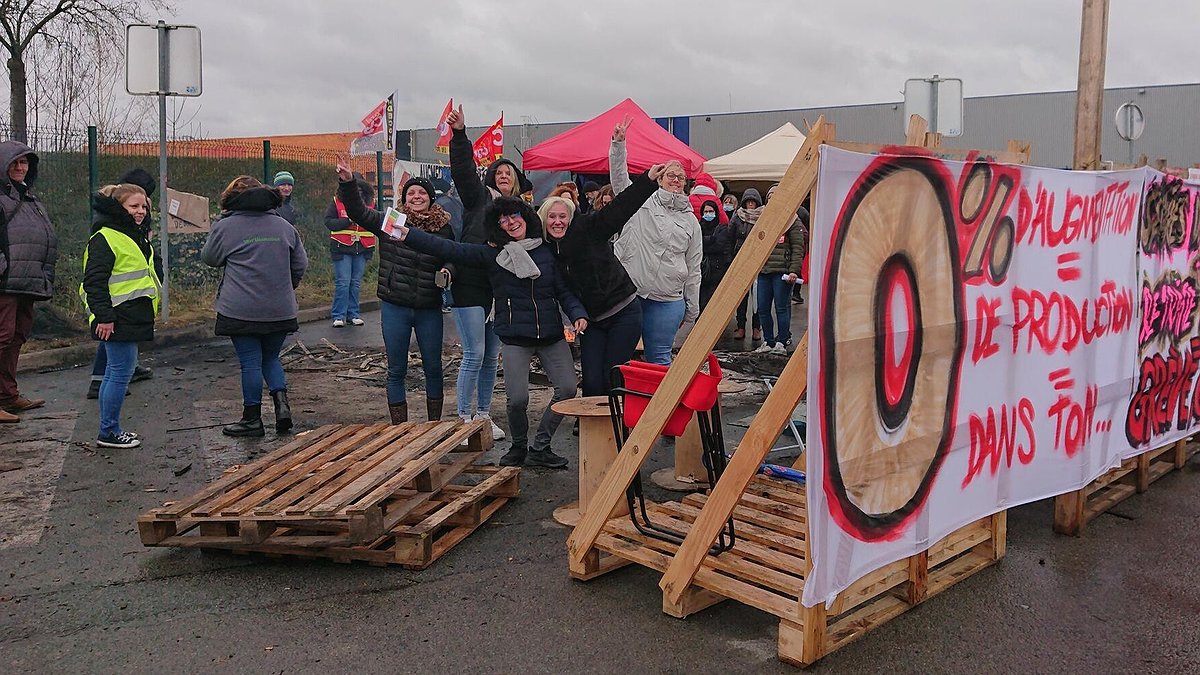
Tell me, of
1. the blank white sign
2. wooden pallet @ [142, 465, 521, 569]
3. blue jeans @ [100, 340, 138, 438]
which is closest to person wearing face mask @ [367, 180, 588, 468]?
wooden pallet @ [142, 465, 521, 569]

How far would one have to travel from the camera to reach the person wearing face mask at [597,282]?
6.17m

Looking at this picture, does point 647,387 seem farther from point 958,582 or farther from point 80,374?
point 80,374

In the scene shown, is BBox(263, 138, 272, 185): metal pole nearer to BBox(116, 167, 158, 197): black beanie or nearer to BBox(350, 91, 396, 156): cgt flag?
BBox(350, 91, 396, 156): cgt flag

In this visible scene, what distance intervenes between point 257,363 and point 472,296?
1.68 metres

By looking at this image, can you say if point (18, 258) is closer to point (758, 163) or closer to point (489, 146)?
point (489, 146)

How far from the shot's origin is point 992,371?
4.25 m

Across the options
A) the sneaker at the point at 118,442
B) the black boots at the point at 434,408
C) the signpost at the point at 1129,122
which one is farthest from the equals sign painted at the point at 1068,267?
the signpost at the point at 1129,122

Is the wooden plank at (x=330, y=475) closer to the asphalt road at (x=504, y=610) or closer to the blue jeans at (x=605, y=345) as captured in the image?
the asphalt road at (x=504, y=610)

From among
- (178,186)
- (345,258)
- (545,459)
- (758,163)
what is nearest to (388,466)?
(545,459)

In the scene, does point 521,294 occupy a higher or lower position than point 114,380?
higher

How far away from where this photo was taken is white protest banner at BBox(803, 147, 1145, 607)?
11.3ft

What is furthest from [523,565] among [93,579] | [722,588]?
[93,579]

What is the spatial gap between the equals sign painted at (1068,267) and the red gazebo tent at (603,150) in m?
8.58

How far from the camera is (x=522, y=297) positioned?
20.1 ft
